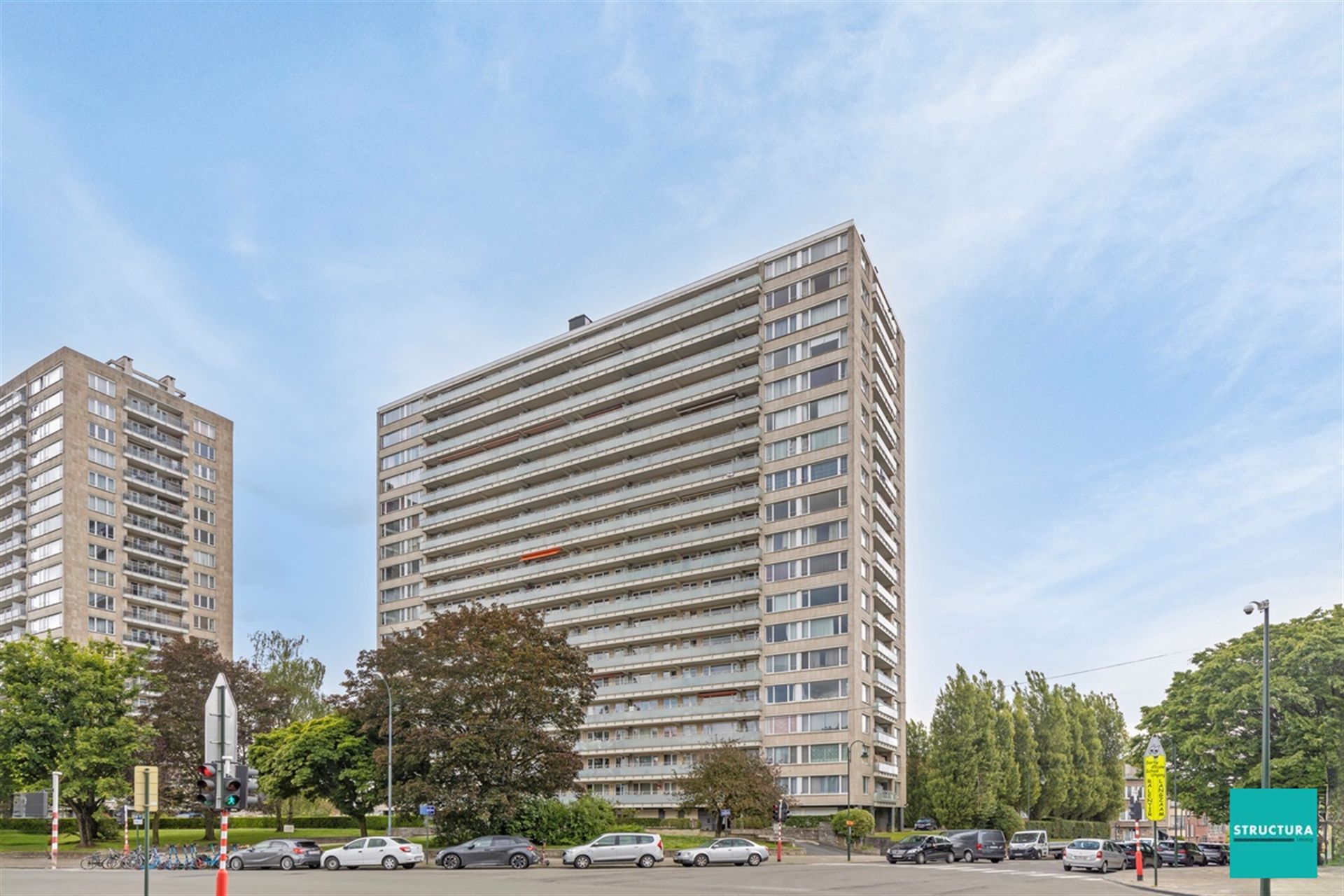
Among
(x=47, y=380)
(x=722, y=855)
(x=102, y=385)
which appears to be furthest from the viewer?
(x=102, y=385)

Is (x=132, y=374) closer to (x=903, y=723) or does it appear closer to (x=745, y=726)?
(x=745, y=726)

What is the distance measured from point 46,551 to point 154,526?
10652mm

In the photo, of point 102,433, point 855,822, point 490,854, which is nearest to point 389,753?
point 490,854

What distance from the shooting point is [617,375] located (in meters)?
101

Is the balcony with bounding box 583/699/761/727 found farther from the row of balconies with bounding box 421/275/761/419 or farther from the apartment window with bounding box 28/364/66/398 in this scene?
the apartment window with bounding box 28/364/66/398

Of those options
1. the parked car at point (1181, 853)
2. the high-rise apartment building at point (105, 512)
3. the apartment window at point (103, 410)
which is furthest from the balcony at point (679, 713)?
the apartment window at point (103, 410)

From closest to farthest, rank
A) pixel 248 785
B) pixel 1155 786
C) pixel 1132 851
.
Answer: pixel 248 785, pixel 1155 786, pixel 1132 851

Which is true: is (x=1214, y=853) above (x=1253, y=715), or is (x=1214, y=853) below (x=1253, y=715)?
below

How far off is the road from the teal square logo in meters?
8.20

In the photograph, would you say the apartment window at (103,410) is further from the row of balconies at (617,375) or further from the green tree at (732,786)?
the green tree at (732,786)

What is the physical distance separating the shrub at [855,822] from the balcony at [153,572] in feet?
252

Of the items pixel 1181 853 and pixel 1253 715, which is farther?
pixel 1181 853

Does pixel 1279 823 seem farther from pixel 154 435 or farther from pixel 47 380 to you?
pixel 154 435

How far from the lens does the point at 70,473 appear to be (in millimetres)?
111438
